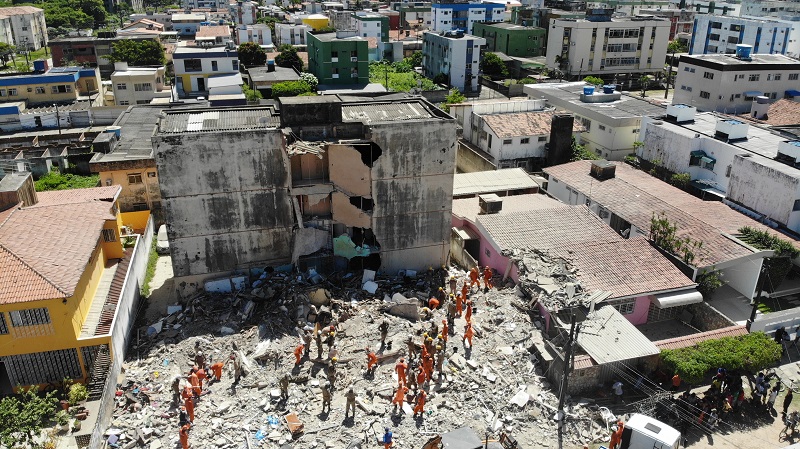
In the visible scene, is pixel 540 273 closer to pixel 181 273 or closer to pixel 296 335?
pixel 296 335

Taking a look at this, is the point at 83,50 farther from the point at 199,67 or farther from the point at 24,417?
the point at 24,417

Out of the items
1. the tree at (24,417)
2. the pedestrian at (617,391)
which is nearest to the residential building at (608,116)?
the pedestrian at (617,391)

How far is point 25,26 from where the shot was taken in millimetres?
95125

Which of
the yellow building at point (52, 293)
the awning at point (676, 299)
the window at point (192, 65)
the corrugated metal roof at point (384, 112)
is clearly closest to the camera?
the yellow building at point (52, 293)

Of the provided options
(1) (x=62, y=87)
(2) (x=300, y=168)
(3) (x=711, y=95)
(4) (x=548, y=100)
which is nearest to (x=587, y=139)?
(4) (x=548, y=100)

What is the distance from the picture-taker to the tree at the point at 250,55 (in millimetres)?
70500

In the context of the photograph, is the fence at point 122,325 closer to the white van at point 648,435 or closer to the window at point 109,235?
the window at point 109,235

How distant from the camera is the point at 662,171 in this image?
35.0m

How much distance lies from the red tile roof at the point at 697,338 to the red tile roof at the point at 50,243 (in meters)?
19.2

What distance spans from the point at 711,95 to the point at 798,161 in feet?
59.8

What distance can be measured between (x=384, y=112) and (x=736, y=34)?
63.4 metres

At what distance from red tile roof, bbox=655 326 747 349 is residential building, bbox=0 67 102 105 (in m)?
55.7

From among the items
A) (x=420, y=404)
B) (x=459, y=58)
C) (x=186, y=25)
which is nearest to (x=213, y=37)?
(x=459, y=58)

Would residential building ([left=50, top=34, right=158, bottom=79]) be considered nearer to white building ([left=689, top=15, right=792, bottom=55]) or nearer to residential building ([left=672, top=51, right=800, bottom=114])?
residential building ([left=672, top=51, right=800, bottom=114])
